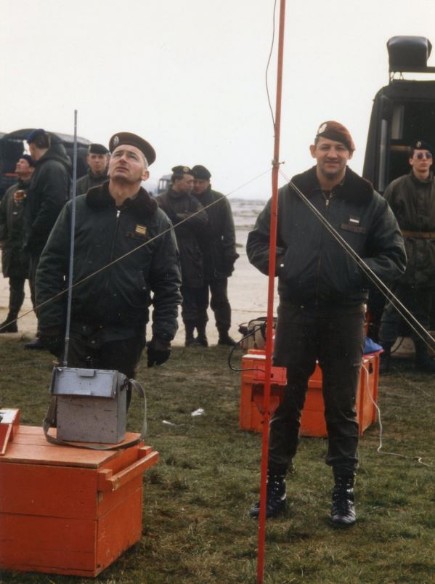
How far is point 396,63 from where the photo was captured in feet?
36.7

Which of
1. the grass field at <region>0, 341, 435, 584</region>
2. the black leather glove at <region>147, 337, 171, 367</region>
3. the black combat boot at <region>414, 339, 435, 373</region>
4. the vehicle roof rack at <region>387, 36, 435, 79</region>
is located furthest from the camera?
the vehicle roof rack at <region>387, 36, 435, 79</region>

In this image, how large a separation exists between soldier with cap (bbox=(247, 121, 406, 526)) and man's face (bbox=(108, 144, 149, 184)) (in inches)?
27.3

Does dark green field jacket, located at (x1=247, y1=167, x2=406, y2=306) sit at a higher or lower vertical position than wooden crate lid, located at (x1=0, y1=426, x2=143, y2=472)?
higher

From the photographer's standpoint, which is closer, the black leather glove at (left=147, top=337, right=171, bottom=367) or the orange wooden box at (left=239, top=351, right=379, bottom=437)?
the black leather glove at (left=147, top=337, right=171, bottom=367)

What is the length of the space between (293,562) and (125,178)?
2.03 m

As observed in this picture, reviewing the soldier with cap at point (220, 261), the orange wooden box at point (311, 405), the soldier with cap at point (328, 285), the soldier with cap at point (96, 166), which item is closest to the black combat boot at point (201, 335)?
the soldier with cap at point (220, 261)

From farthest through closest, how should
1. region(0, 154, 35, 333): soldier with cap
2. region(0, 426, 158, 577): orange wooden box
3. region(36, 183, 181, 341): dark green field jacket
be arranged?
region(0, 154, 35, 333): soldier with cap < region(36, 183, 181, 341): dark green field jacket < region(0, 426, 158, 577): orange wooden box

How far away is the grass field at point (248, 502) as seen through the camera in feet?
15.0

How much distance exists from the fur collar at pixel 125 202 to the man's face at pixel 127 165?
82mm

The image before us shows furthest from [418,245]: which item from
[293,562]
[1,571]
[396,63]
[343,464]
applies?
[1,571]

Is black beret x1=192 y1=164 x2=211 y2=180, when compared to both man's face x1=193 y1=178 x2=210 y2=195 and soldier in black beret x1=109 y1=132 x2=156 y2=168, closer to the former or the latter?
man's face x1=193 y1=178 x2=210 y2=195

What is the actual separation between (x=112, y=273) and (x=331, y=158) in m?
1.24

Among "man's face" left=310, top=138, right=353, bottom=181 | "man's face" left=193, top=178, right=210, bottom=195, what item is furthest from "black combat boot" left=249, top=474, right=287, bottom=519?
"man's face" left=193, top=178, right=210, bottom=195

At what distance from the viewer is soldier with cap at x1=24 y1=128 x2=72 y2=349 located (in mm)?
9922
